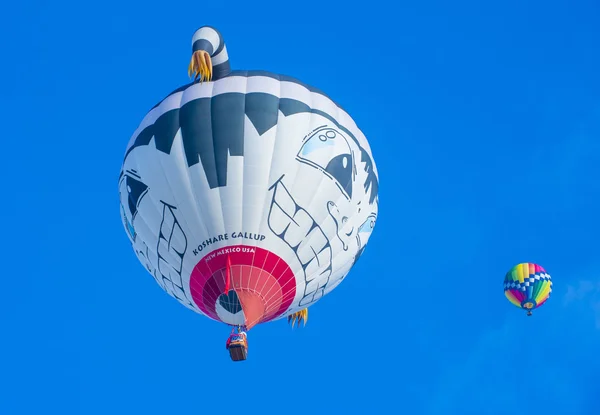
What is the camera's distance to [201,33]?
18.3 m

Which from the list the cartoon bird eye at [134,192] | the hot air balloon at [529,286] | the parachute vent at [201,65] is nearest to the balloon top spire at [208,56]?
the parachute vent at [201,65]

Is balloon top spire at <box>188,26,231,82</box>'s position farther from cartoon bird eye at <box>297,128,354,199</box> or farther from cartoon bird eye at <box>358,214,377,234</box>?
cartoon bird eye at <box>358,214,377,234</box>

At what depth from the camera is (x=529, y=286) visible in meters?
27.5

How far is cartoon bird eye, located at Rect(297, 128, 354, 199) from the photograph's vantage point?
56.3 feet

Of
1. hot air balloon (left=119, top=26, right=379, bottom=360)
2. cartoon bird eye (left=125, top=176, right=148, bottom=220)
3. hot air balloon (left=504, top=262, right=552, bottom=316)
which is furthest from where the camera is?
hot air balloon (left=504, top=262, right=552, bottom=316)

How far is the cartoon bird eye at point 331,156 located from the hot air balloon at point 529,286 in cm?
1125

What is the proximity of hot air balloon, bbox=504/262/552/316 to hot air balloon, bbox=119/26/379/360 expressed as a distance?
10494 millimetres

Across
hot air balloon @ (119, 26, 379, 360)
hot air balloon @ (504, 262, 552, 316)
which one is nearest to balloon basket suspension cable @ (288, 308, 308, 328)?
hot air balloon @ (119, 26, 379, 360)

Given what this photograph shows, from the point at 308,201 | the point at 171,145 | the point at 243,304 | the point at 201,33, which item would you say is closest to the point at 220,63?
the point at 201,33

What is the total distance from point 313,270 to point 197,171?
7.79 feet

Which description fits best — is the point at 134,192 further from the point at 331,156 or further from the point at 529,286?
the point at 529,286

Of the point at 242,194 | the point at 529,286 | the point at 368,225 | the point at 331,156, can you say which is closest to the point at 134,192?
the point at 242,194

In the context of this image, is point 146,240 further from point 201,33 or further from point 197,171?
point 201,33

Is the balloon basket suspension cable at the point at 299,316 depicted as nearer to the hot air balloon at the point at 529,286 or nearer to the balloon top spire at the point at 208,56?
the balloon top spire at the point at 208,56
